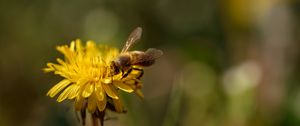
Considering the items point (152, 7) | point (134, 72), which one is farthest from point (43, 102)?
point (134, 72)

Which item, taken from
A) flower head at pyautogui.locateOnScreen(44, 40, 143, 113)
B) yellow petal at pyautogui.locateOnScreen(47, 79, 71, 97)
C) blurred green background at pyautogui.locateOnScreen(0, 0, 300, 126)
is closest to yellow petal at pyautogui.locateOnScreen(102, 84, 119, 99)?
flower head at pyautogui.locateOnScreen(44, 40, 143, 113)

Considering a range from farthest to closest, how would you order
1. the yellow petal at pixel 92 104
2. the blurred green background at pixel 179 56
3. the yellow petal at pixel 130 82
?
1. the blurred green background at pixel 179 56
2. the yellow petal at pixel 130 82
3. the yellow petal at pixel 92 104

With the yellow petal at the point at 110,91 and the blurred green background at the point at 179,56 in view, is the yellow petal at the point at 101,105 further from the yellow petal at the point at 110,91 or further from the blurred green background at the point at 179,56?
→ the blurred green background at the point at 179,56

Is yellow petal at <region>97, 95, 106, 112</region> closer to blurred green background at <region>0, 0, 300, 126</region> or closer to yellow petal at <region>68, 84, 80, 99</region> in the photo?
yellow petal at <region>68, 84, 80, 99</region>

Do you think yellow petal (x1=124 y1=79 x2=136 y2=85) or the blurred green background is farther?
the blurred green background

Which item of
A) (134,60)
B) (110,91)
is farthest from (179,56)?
(110,91)

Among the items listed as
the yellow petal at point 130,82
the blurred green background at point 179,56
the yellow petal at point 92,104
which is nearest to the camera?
the yellow petal at point 92,104

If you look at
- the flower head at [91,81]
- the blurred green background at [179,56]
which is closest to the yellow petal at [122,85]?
the flower head at [91,81]
